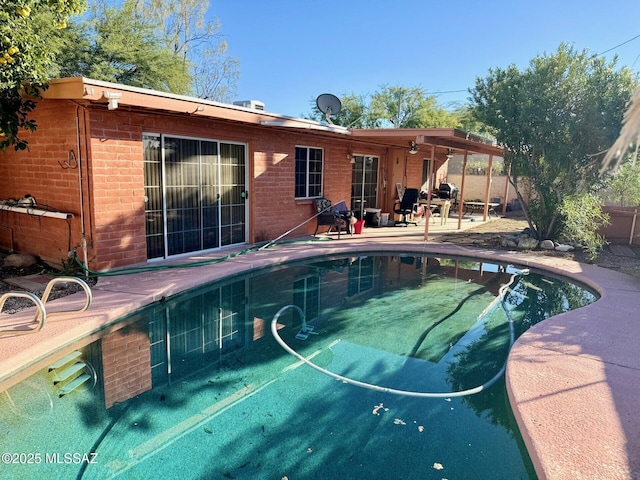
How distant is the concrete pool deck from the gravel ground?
0.46 m

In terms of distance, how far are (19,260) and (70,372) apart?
430 centimetres

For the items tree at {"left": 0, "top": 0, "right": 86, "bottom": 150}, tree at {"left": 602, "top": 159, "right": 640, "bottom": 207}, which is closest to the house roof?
tree at {"left": 0, "top": 0, "right": 86, "bottom": 150}

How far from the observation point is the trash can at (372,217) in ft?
44.6

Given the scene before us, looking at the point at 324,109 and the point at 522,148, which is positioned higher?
the point at 324,109

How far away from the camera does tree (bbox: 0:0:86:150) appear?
16.6 ft

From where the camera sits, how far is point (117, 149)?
6660 mm

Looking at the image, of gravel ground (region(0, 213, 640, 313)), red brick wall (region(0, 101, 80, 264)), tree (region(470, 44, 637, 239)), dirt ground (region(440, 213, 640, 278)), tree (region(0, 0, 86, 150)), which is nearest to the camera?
tree (region(0, 0, 86, 150))

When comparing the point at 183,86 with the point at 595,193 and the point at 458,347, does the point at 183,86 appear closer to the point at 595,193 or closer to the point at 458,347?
the point at 595,193

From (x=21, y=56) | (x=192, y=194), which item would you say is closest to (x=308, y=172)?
(x=192, y=194)

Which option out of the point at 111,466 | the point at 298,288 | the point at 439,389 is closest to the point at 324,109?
the point at 298,288

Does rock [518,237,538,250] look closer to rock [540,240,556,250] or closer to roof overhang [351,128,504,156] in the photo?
rock [540,240,556,250]

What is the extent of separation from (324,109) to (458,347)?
8356 mm

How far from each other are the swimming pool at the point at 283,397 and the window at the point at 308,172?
4.88 metres

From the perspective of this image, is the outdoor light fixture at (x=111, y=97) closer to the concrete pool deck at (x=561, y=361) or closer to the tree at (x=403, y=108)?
the concrete pool deck at (x=561, y=361)
